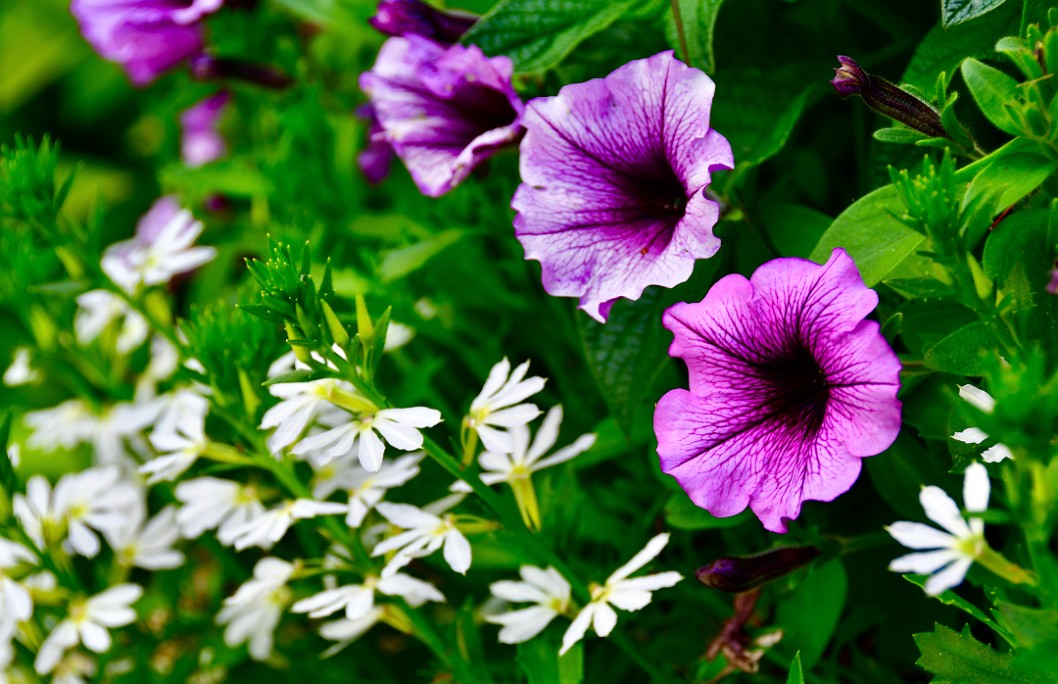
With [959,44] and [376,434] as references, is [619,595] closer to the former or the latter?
[376,434]

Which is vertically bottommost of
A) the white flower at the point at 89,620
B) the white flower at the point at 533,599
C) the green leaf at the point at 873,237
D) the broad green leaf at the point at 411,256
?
the white flower at the point at 89,620

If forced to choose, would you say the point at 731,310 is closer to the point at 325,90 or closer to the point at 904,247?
the point at 904,247

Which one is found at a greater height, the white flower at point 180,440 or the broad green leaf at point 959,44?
the broad green leaf at point 959,44

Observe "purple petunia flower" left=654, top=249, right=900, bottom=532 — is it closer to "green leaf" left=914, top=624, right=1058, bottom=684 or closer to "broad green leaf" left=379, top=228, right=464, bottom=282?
"green leaf" left=914, top=624, right=1058, bottom=684

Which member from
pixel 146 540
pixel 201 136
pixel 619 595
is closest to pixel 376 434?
pixel 619 595

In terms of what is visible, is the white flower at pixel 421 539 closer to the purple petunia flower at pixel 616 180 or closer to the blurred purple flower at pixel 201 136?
the purple petunia flower at pixel 616 180

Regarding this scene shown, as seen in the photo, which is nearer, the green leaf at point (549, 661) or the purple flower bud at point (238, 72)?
the green leaf at point (549, 661)

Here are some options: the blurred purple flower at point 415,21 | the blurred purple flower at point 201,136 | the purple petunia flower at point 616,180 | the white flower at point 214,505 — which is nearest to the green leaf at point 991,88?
the purple petunia flower at point 616,180
